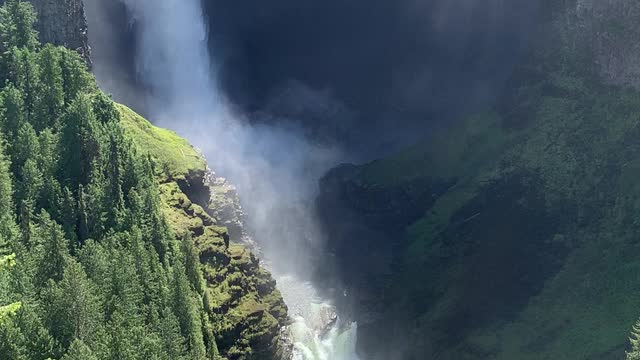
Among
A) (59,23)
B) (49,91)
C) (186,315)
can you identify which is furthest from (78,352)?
(59,23)

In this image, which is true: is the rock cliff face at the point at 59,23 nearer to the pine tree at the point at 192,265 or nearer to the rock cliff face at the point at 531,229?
the pine tree at the point at 192,265

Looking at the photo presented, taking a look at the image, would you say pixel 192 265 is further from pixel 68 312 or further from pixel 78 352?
pixel 78 352

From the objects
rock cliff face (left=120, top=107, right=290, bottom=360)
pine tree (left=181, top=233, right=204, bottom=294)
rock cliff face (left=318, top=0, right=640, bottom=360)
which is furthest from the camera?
rock cliff face (left=318, top=0, right=640, bottom=360)

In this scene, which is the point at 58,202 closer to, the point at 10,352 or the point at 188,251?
the point at 188,251

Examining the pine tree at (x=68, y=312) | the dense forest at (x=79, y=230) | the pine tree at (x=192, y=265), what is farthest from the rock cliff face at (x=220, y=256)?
the pine tree at (x=68, y=312)

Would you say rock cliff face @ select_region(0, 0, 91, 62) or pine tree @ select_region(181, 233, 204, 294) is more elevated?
rock cliff face @ select_region(0, 0, 91, 62)

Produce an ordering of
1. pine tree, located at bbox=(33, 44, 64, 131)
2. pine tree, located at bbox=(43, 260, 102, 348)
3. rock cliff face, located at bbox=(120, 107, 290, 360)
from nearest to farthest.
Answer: pine tree, located at bbox=(43, 260, 102, 348)
rock cliff face, located at bbox=(120, 107, 290, 360)
pine tree, located at bbox=(33, 44, 64, 131)

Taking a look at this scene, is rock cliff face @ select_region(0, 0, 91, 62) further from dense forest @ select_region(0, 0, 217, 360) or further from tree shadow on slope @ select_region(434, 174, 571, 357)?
tree shadow on slope @ select_region(434, 174, 571, 357)

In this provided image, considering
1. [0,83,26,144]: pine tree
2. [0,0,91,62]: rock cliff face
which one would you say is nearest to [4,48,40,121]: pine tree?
[0,83,26,144]: pine tree
